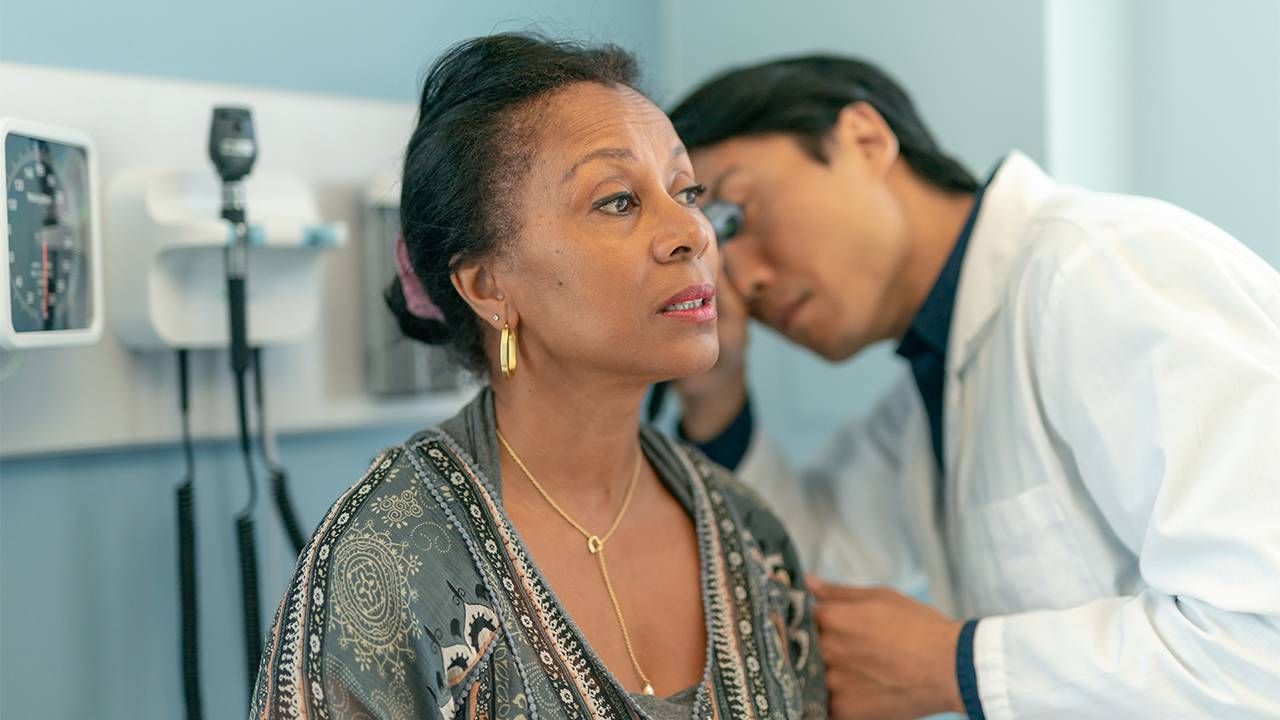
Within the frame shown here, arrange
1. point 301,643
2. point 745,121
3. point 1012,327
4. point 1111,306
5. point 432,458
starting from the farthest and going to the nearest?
point 745,121 < point 1012,327 < point 1111,306 < point 432,458 < point 301,643

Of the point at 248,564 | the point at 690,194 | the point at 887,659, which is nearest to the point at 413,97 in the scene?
the point at 690,194

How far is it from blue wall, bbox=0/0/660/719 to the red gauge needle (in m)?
0.17

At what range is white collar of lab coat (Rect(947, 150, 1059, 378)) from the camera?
4.46 ft

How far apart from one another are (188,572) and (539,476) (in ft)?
1.23

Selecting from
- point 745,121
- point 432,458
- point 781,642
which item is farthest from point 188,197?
point 781,642

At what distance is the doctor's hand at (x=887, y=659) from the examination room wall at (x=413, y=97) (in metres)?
0.59

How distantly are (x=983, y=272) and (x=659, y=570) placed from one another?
0.52 meters

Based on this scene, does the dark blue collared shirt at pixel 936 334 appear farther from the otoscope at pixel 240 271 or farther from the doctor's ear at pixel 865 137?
the otoscope at pixel 240 271

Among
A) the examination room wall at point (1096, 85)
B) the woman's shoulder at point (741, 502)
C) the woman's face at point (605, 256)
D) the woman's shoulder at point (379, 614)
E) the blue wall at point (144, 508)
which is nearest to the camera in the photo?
the woman's shoulder at point (379, 614)

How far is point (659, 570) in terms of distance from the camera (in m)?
1.17

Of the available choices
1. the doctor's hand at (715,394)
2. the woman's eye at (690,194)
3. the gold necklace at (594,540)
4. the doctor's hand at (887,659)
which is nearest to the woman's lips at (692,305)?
the woman's eye at (690,194)

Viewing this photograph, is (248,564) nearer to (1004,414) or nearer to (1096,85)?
(1004,414)

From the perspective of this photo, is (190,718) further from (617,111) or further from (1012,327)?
(1012,327)

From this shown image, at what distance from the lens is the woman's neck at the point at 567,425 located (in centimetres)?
111
